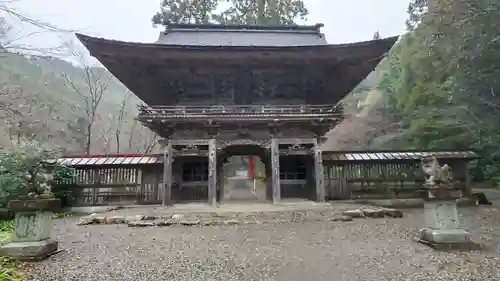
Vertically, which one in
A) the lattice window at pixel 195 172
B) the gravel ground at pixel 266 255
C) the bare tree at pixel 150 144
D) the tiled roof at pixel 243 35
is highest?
the tiled roof at pixel 243 35

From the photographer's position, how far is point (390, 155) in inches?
527

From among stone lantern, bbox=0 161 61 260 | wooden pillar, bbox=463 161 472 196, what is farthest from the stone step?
wooden pillar, bbox=463 161 472 196

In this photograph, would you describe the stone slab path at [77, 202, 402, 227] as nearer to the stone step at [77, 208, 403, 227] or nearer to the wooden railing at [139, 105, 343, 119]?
the stone step at [77, 208, 403, 227]

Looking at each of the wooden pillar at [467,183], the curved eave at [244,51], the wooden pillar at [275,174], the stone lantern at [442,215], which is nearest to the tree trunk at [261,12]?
the curved eave at [244,51]

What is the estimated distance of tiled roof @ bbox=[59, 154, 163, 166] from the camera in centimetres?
1258

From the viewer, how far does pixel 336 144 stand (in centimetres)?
2638

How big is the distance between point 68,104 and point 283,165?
1667 cm

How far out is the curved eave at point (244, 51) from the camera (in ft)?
34.2

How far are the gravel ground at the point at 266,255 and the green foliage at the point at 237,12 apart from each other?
1962cm

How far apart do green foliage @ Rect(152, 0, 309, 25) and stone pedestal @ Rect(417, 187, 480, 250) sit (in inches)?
803

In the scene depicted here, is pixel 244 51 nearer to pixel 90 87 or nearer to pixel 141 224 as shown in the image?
pixel 141 224

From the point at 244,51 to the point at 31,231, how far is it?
26.0 ft

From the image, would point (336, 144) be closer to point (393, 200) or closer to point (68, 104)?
point (393, 200)

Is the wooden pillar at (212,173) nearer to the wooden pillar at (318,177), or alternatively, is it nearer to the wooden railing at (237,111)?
the wooden railing at (237,111)
